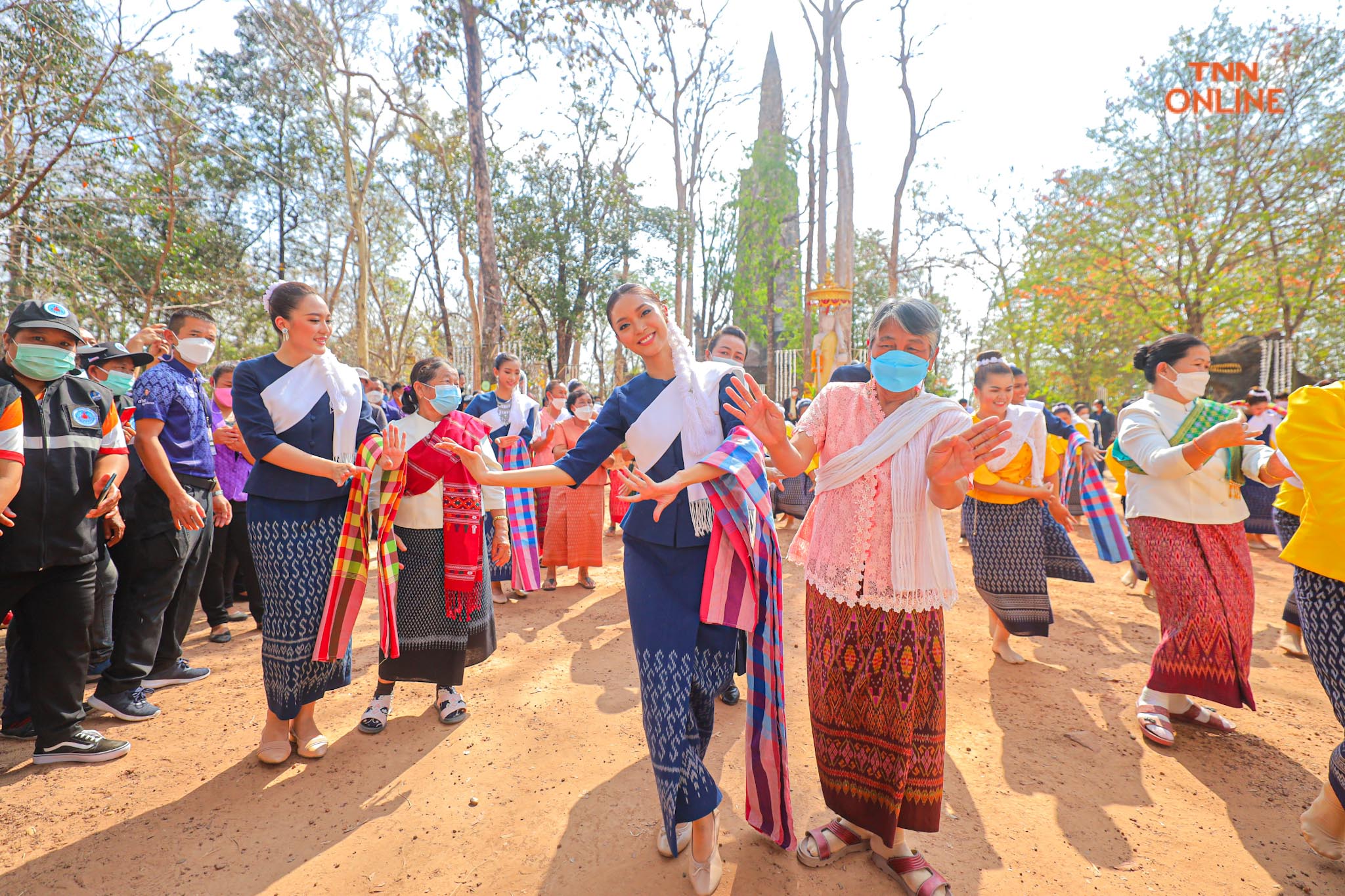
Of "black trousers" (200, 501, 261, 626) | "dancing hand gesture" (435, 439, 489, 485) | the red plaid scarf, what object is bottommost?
"black trousers" (200, 501, 261, 626)

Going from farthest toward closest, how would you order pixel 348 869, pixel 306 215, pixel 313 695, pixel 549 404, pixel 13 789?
pixel 306 215, pixel 549 404, pixel 313 695, pixel 13 789, pixel 348 869

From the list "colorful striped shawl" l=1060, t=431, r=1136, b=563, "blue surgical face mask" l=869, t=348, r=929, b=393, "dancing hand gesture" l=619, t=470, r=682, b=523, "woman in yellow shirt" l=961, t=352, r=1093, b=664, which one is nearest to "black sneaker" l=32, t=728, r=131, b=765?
"dancing hand gesture" l=619, t=470, r=682, b=523

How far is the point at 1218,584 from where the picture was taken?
10.2 feet

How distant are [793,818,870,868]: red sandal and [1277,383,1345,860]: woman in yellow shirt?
1.71m

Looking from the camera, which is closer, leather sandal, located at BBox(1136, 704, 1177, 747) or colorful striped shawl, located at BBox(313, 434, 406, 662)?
colorful striped shawl, located at BBox(313, 434, 406, 662)

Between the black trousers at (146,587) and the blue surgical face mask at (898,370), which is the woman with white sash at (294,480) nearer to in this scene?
the black trousers at (146,587)

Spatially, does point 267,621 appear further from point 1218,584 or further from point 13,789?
point 1218,584

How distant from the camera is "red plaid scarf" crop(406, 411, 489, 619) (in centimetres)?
321

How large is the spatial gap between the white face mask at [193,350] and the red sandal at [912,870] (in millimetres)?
4311

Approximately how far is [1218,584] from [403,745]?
420cm

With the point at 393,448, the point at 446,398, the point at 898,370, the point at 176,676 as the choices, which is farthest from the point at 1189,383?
the point at 176,676

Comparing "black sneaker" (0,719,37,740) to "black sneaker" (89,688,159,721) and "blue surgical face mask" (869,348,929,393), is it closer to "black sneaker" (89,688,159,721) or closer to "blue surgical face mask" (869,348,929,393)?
"black sneaker" (89,688,159,721)

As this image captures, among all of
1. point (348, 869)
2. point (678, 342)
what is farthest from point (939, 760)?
point (348, 869)

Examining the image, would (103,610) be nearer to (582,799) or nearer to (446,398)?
(446,398)
